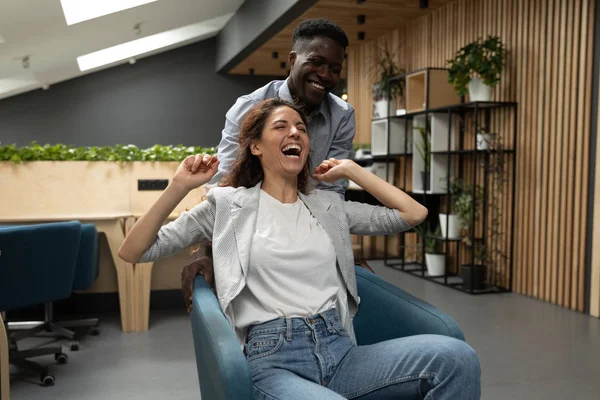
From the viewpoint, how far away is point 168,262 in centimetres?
491

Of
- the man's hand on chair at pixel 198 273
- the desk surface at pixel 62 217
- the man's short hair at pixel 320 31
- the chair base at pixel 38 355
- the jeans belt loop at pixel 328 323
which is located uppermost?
the man's short hair at pixel 320 31

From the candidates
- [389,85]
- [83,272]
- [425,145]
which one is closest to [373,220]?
[83,272]

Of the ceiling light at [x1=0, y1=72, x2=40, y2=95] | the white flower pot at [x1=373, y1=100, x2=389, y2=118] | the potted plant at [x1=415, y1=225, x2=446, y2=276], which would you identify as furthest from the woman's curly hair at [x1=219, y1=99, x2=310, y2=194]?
the ceiling light at [x1=0, y1=72, x2=40, y2=95]

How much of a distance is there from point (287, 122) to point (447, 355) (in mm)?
884

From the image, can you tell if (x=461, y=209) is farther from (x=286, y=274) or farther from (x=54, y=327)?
(x=286, y=274)

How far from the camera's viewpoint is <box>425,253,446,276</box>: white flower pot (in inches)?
248

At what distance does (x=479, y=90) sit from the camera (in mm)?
5641

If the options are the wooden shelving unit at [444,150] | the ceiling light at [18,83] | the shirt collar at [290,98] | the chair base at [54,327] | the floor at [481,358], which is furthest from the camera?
the ceiling light at [18,83]

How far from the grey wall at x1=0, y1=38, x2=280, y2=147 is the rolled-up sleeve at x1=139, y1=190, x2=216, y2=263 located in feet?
34.7

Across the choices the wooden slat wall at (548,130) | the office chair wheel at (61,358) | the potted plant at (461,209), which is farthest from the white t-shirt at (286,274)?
the potted plant at (461,209)

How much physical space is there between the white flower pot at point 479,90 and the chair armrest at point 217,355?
14.5 ft

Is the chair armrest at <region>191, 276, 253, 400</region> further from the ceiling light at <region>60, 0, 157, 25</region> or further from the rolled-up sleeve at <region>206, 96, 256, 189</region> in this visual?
the ceiling light at <region>60, 0, 157, 25</region>

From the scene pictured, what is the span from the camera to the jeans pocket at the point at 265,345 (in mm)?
1675

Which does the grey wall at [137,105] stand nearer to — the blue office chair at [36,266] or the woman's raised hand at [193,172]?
the blue office chair at [36,266]
